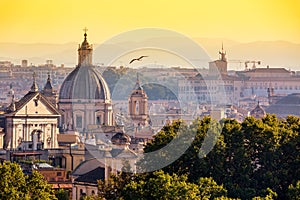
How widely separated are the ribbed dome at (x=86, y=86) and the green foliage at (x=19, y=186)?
166 ft

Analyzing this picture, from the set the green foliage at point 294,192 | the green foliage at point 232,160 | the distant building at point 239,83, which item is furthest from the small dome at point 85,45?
the green foliage at point 294,192

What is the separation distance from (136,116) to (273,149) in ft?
158

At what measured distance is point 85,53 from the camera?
94.4 meters

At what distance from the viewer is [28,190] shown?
41750mm

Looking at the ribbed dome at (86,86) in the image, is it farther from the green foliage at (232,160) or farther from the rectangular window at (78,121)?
the green foliage at (232,160)

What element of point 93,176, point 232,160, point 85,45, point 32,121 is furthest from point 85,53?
point 232,160

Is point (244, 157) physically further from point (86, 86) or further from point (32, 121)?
point (86, 86)

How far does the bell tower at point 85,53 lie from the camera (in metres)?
94.4

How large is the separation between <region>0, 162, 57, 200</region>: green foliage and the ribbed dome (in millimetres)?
50746

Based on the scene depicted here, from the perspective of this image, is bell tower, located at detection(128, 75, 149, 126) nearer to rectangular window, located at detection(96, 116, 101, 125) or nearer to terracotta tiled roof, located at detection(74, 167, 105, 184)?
rectangular window, located at detection(96, 116, 101, 125)

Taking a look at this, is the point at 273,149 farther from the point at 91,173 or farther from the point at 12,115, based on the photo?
the point at 12,115

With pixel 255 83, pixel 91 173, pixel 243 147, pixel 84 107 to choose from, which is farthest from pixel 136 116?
pixel 255 83

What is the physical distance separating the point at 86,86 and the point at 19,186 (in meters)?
52.6

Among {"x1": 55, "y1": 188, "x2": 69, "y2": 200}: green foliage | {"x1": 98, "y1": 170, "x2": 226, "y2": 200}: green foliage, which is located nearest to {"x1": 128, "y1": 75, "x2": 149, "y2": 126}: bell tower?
{"x1": 55, "y1": 188, "x2": 69, "y2": 200}: green foliage
